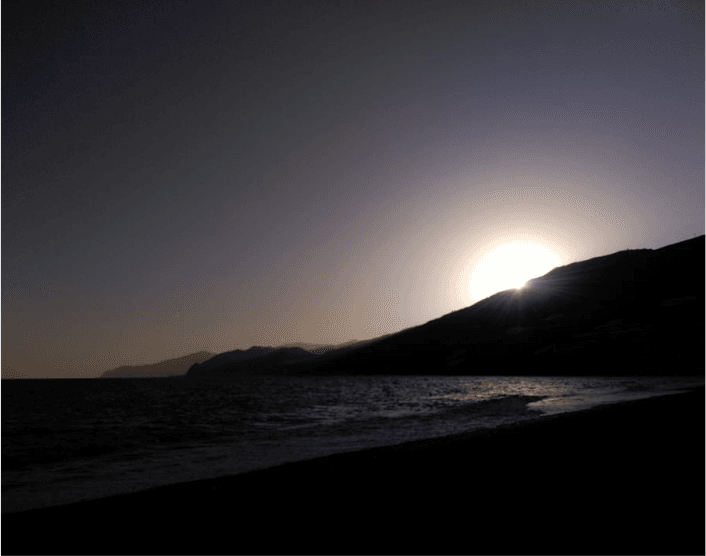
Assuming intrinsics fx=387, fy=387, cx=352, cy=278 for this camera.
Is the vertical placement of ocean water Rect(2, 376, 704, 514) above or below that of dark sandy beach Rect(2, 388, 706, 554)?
below

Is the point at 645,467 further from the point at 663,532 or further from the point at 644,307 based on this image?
the point at 644,307

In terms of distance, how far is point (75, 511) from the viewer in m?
9.77

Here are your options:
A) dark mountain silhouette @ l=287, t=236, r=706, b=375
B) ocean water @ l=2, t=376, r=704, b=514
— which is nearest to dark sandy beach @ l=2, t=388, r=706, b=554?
ocean water @ l=2, t=376, r=704, b=514

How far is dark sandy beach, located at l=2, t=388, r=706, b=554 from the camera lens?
18.6 ft

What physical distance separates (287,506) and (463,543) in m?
4.40

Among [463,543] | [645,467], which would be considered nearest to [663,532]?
[463,543]

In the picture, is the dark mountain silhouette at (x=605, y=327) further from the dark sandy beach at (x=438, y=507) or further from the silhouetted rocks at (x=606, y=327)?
the dark sandy beach at (x=438, y=507)

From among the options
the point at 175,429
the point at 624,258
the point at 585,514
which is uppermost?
the point at 624,258

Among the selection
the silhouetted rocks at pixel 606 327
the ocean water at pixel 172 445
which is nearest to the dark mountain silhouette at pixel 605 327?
the silhouetted rocks at pixel 606 327

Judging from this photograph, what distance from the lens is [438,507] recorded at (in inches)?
288

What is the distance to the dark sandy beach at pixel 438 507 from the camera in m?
5.66

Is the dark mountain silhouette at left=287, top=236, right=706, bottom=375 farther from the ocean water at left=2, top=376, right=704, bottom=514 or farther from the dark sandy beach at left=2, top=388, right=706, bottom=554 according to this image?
the dark sandy beach at left=2, top=388, right=706, bottom=554

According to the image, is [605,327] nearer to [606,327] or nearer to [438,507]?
[606,327]

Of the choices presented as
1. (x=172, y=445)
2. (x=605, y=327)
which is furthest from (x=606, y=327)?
(x=172, y=445)
